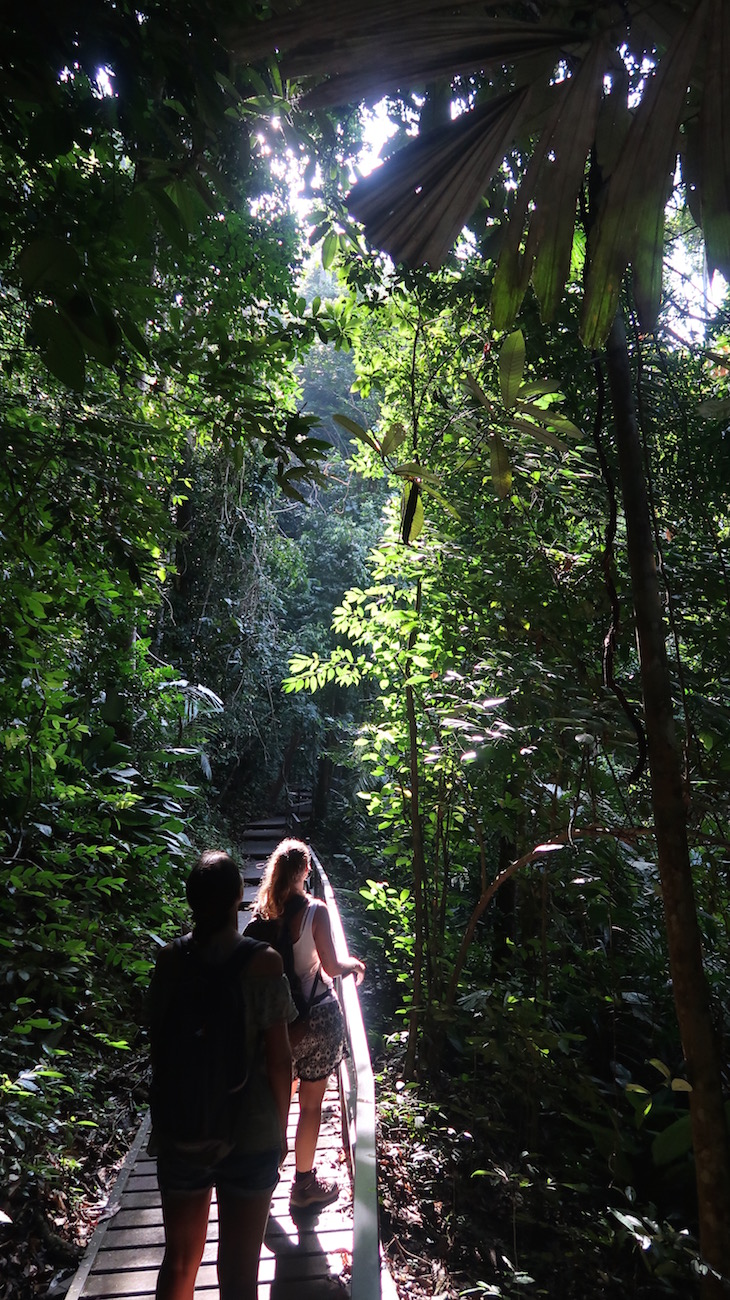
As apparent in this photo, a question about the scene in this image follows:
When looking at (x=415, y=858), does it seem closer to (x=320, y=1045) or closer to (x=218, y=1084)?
(x=320, y=1045)

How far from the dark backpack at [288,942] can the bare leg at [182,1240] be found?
0.85m

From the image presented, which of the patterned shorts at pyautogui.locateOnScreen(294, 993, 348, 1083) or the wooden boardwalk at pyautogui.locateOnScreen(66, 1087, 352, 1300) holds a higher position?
the patterned shorts at pyautogui.locateOnScreen(294, 993, 348, 1083)

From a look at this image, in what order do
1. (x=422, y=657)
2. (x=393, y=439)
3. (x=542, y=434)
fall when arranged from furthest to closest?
(x=422, y=657) → (x=393, y=439) → (x=542, y=434)

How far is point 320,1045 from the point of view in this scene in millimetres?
2744

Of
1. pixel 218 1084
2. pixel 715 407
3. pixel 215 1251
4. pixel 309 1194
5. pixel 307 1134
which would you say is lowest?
pixel 215 1251

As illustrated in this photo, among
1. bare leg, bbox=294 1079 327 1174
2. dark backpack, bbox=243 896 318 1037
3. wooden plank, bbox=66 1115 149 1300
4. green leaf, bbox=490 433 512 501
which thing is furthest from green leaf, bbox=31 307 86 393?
wooden plank, bbox=66 1115 149 1300

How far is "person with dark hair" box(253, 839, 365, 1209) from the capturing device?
8.92ft

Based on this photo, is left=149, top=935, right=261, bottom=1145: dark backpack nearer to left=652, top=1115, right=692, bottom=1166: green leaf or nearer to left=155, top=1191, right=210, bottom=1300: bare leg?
left=155, top=1191, right=210, bottom=1300: bare leg

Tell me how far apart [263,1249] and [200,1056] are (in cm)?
Result: 162

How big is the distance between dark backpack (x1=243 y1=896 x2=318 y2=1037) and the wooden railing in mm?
226

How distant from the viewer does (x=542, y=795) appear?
346 cm

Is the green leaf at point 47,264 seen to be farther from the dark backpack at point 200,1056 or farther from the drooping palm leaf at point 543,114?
the dark backpack at point 200,1056

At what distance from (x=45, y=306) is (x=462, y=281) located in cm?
301

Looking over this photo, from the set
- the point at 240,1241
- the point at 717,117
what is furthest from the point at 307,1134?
the point at 717,117
